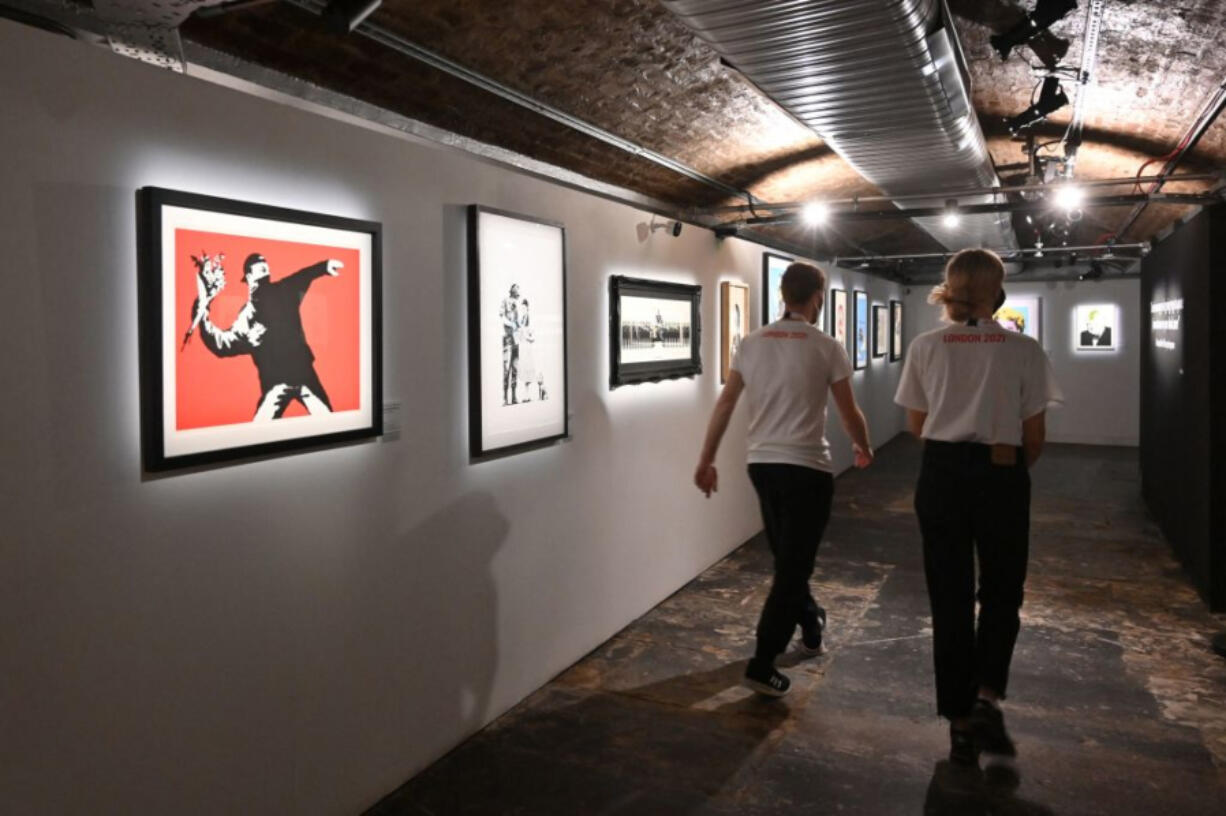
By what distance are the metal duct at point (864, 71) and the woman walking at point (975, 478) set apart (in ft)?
2.41

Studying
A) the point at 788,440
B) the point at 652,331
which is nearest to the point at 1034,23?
the point at 788,440

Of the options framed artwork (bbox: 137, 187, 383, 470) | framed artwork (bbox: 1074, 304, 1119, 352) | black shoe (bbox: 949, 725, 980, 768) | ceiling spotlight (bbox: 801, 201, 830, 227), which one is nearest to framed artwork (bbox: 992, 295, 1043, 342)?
framed artwork (bbox: 1074, 304, 1119, 352)

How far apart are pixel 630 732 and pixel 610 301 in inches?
83.6

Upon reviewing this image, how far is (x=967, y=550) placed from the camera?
129 inches

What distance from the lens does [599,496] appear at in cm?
467

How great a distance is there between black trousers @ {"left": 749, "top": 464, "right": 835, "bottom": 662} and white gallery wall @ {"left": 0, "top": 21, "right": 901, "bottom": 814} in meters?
0.97

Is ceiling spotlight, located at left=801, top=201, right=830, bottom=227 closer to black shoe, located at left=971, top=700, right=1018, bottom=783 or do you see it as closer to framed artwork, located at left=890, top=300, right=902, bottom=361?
black shoe, located at left=971, top=700, right=1018, bottom=783

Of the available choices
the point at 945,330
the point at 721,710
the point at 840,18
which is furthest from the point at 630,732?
the point at 840,18

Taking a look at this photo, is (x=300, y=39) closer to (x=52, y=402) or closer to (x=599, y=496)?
(x=52, y=402)

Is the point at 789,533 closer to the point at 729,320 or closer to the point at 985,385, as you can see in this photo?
the point at 985,385

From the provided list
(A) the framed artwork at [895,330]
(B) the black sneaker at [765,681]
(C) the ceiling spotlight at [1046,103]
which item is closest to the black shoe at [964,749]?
(B) the black sneaker at [765,681]

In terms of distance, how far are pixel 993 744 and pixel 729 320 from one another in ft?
11.9

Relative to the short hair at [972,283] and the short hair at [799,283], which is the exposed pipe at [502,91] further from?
the short hair at [972,283]

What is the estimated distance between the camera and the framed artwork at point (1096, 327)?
13.6 m
